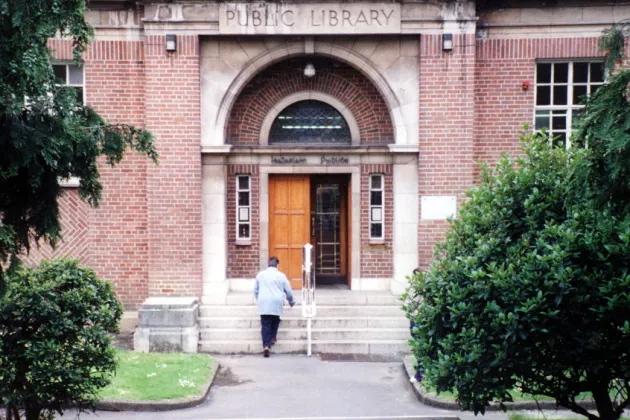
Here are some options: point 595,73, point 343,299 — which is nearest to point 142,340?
point 343,299

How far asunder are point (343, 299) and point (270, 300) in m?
2.15

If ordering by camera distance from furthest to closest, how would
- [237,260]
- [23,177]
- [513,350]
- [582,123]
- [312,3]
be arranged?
[237,260] < [312,3] < [23,177] < [513,350] < [582,123]

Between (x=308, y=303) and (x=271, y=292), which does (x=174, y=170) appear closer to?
(x=271, y=292)

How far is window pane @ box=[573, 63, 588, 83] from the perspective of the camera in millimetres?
14188

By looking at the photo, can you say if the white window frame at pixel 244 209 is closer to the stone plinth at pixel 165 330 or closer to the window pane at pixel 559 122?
the stone plinth at pixel 165 330

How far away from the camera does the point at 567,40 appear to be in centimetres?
1388

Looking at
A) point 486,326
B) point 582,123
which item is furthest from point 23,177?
point 582,123

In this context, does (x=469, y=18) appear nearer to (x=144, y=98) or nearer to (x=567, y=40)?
(x=567, y=40)

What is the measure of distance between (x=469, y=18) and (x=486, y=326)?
913 cm

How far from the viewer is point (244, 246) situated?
14719 millimetres

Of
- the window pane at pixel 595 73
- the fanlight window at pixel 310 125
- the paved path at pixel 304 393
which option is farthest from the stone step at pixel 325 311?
the window pane at pixel 595 73

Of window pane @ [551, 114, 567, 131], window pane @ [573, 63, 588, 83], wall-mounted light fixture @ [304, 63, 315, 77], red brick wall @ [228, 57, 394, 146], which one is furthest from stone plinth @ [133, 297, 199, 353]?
window pane @ [573, 63, 588, 83]

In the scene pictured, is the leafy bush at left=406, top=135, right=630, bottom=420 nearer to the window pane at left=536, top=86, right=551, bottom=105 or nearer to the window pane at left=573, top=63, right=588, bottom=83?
the window pane at left=536, top=86, right=551, bottom=105

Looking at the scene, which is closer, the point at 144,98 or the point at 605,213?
the point at 605,213
